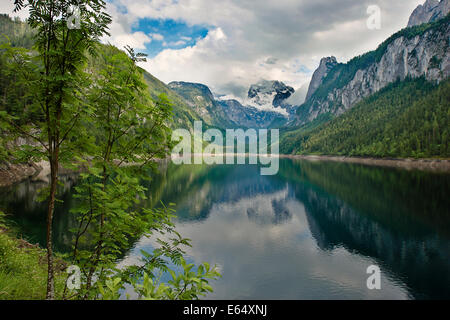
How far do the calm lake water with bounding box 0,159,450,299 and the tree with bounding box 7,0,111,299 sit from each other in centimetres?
1026

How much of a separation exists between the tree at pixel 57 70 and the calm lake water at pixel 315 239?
33.6 ft

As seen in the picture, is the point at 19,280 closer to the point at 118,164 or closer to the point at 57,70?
the point at 118,164

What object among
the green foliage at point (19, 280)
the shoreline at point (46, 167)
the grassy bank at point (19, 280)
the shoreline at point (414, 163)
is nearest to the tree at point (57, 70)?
the shoreline at point (46, 167)

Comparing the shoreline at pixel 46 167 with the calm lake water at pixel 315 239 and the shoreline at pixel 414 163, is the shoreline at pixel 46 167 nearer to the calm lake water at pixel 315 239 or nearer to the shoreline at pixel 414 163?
the shoreline at pixel 414 163

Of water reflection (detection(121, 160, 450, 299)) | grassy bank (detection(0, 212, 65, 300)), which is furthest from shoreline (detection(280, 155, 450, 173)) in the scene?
grassy bank (detection(0, 212, 65, 300))

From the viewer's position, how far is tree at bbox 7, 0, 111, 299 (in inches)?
186

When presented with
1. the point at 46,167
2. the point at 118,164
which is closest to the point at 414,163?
the point at 118,164

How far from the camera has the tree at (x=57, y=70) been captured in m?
4.73

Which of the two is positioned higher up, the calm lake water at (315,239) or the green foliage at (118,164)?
the green foliage at (118,164)

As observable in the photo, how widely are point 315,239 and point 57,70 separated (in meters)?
35.9

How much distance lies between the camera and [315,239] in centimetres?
3416
